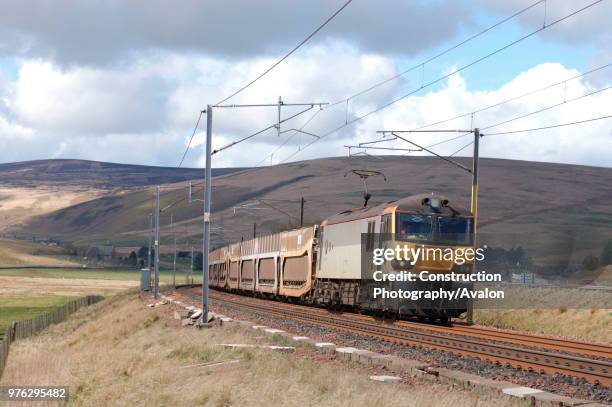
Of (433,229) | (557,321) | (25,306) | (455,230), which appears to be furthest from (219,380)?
(25,306)

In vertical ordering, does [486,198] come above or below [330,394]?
above

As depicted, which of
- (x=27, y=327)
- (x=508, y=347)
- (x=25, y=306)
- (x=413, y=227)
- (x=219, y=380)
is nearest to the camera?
(x=219, y=380)

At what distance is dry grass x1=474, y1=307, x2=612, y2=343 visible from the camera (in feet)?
107

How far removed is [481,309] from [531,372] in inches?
912

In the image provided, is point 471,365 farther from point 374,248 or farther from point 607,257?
point 607,257

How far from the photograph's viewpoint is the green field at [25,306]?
264 ft

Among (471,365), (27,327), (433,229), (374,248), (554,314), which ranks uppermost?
(433,229)

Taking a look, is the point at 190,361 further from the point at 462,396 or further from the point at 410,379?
the point at 462,396

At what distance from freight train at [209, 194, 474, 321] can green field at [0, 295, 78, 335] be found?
104ft

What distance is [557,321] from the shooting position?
118ft

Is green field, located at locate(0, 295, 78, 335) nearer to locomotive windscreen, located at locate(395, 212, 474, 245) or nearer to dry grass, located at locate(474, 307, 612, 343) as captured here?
dry grass, located at locate(474, 307, 612, 343)

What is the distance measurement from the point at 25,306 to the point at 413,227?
74473 millimetres

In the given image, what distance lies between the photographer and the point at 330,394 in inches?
531

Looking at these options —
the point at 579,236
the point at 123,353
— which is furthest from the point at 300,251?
the point at 579,236
